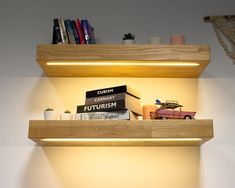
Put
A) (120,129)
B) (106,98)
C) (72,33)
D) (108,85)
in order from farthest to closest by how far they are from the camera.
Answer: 1. (108,85)
2. (72,33)
3. (106,98)
4. (120,129)

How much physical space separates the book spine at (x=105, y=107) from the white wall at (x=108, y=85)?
218 millimetres

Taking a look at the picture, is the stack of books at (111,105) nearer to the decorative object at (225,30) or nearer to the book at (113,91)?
the book at (113,91)

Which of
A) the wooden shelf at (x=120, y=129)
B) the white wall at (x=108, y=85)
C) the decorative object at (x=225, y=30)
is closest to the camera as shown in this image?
the wooden shelf at (x=120, y=129)

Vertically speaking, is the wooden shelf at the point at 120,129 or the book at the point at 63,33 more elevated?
the book at the point at 63,33

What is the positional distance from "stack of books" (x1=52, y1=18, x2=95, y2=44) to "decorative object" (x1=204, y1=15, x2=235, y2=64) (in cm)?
74

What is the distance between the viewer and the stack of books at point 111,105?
4.73 feet

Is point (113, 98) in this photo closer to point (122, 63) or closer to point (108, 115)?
point (108, 115)

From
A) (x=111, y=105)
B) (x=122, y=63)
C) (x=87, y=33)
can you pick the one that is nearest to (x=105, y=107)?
(x=111, y=105)

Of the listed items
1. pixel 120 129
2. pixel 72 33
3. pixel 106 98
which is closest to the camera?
pixel 120 129

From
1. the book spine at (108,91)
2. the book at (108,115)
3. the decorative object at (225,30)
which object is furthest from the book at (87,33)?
the decorative object at (225,30)

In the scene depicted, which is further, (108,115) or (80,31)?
(80,31)

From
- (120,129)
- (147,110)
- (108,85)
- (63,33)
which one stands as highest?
(63,33)

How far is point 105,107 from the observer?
1469 mm

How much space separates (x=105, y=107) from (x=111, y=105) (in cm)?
3
